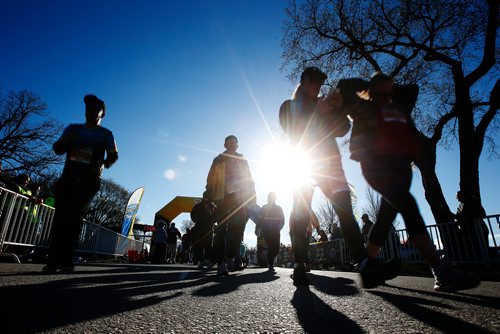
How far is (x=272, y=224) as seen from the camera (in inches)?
306

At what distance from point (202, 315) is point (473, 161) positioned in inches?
476

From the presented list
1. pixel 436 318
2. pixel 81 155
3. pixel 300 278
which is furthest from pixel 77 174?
pixel 436 318

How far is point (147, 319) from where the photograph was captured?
119cm

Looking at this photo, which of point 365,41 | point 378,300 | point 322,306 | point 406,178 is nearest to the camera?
point 322,306

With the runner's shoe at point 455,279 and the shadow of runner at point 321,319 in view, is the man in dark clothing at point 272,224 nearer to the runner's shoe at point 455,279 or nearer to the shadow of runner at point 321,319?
the runner's shoe at point 455,279

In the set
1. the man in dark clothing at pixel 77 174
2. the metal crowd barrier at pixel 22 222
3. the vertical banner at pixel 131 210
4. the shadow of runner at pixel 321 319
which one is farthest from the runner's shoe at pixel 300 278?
the vertical banner at pixel 131 210

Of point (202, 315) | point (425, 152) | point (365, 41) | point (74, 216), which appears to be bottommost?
point (202, 315)

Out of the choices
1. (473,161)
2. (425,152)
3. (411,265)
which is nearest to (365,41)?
(425,152)

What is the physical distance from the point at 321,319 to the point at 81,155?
3.44 metres

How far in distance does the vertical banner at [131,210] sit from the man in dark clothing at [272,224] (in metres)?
11.2

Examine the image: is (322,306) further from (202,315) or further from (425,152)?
(425,152)

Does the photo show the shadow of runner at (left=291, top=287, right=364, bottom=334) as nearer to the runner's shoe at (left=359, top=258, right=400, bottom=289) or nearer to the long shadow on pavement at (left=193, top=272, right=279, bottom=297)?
the runner's shoe at (left=359, top=258, right=400, bottom=289)

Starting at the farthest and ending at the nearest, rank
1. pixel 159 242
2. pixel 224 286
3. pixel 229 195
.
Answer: pixel 159 242 → pixel 229 195 → pixel 224 286

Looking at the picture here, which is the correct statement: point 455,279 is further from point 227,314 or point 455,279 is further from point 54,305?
point 54,305
